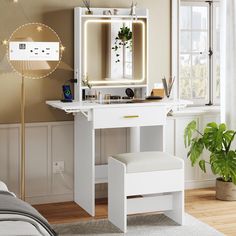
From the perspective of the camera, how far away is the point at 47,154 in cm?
535

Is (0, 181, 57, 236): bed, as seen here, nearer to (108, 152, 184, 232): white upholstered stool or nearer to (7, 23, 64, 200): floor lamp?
(108, 152, 184, 232): white upholstered stool

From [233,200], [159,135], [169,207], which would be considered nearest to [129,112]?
[159,135]

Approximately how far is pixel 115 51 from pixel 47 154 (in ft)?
3.49

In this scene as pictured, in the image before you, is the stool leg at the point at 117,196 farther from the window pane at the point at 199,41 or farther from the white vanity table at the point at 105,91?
the window pane at the point at 199,41

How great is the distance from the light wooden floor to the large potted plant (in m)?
0.13

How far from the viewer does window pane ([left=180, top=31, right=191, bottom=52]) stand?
19.3ft

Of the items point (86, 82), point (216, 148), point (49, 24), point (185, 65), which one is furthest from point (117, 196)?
point (185, 65)

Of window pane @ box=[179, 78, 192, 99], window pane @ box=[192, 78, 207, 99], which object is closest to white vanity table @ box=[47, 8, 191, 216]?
window pane @ box=[179, 78, 192, 99]

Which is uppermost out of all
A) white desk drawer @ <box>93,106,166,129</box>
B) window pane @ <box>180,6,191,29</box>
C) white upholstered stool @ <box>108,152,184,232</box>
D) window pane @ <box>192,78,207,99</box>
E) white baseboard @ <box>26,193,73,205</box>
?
window pane @ <box>180,6,191,29</box>

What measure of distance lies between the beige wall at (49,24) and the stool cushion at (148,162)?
0.96m

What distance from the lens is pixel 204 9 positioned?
593 cm

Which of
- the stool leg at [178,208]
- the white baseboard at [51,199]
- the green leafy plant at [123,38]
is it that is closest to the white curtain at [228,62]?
the green leafy plant at [123,38]

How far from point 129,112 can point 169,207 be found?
32.4 inches

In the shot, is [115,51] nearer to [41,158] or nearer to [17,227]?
[41,158]
